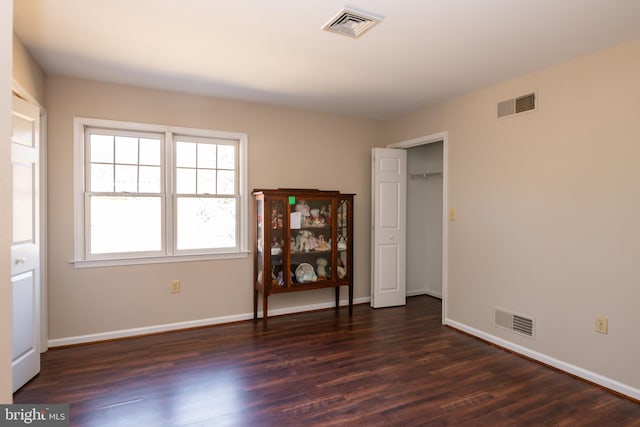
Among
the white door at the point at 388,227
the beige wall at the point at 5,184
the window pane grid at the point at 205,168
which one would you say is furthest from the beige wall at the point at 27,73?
the white door at the point at 388,227

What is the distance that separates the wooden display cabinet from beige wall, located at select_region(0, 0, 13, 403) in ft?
9.53

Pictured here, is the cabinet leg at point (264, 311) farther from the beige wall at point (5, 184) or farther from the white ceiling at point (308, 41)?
the beige wall at point (5, 184)

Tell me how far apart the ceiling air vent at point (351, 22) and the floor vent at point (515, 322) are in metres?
2.80

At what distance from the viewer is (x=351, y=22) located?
235cm

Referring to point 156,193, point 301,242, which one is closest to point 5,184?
point 156,193

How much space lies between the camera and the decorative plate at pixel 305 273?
162 inches

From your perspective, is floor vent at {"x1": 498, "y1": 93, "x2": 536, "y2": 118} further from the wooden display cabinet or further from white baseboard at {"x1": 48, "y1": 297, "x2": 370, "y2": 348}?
white baseboard at {"x1": 48, "y1": 297, "x2": 370, "y2": 348}

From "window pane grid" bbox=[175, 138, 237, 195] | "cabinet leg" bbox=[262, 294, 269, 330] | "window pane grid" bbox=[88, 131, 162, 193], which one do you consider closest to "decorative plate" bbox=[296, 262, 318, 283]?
"cabinet leg" bbox=[262, 294, 269, 330]

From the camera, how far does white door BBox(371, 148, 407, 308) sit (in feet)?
15.1

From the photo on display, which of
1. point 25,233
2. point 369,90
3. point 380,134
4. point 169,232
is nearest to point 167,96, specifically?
point 169,232

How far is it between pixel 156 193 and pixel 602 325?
410cm

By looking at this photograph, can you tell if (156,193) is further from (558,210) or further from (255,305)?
(558,210)

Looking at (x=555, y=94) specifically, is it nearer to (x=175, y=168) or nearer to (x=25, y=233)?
(x=175, y=168)

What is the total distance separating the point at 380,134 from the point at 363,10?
112 inches
